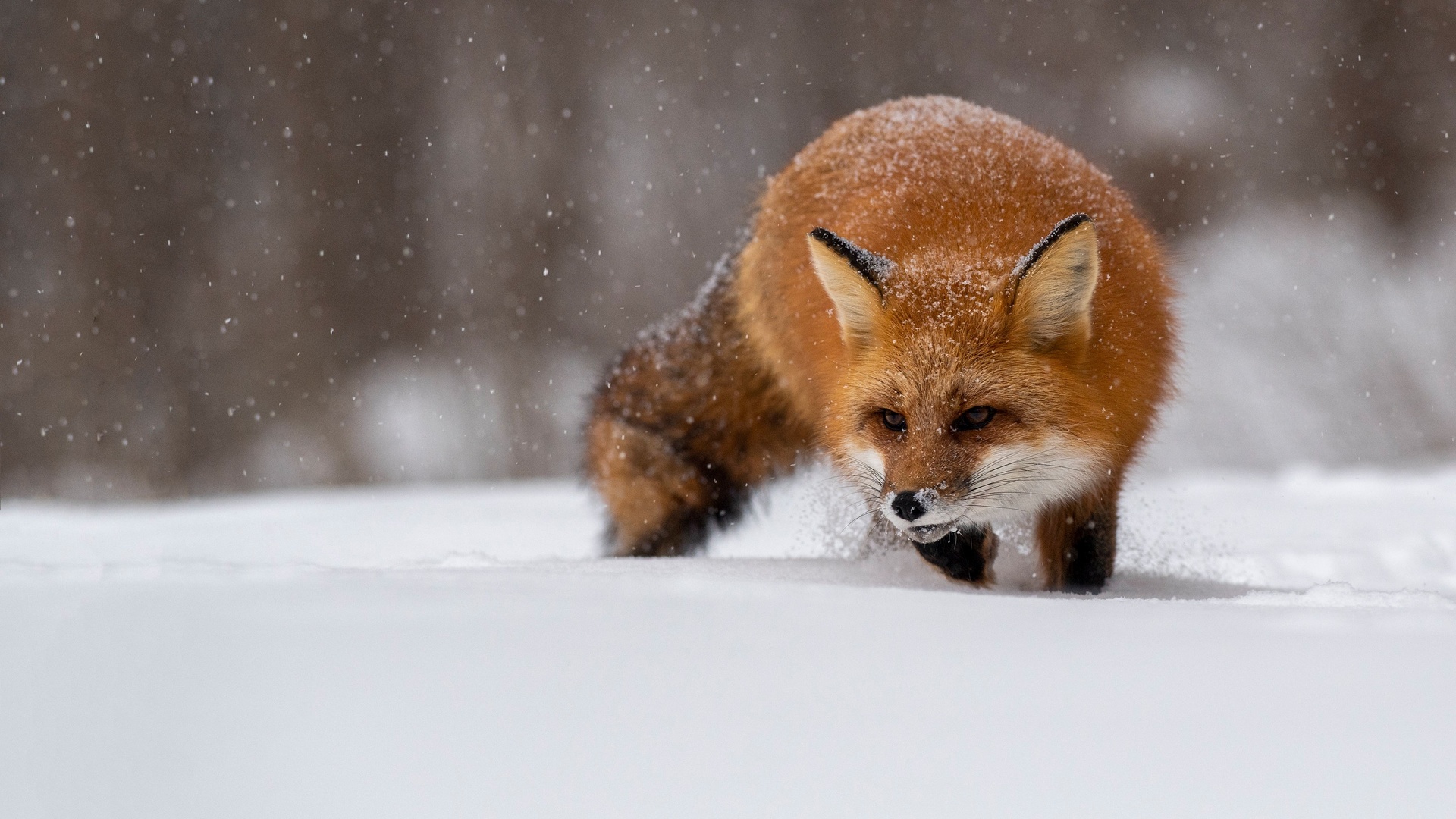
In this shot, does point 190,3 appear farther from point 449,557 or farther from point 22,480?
point 449,557

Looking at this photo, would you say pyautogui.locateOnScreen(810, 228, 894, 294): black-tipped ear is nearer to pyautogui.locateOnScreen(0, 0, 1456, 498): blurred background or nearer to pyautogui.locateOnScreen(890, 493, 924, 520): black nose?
pyautogui.locateOnScreen(890, 493, 924, 520): black nose

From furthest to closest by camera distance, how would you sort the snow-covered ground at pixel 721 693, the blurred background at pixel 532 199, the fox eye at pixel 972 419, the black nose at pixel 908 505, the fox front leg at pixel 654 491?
the blurred background at pixel 532 199 → the fox front leg at pixel 654 491 → the fox eye at pixel 972 419 → the black nose at pixel 908 505 → the snow-covered ground at pixel 721 693

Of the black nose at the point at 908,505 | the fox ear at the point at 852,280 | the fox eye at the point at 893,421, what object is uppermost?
the fox ear at the point at 852,280

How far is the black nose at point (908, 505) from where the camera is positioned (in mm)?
2014

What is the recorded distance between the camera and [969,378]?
218 cm

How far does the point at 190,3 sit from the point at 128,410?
9.67 ft

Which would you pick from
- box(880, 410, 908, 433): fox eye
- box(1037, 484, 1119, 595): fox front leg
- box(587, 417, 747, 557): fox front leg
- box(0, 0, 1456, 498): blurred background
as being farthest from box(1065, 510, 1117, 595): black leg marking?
box(0, 0, 1456, 498): blurred background

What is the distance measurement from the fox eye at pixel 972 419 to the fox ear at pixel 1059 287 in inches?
7.2

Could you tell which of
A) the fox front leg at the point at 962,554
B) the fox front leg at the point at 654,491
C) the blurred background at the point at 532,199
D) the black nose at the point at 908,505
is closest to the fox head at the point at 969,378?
the black nose at the point at 908,505

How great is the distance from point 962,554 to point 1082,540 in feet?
1.03

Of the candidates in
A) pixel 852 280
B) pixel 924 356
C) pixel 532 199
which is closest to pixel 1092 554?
pixel 924 356

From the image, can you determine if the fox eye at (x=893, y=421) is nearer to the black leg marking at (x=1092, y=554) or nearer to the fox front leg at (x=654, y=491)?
the black leg marking at (x=1092, y=554)

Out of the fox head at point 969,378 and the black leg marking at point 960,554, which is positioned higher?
the fox head at point 969,378

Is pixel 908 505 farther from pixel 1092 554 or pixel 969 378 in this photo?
pixel 1092 554
